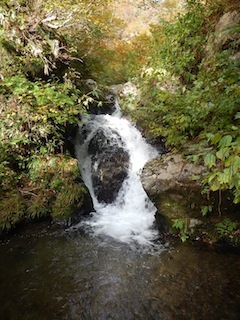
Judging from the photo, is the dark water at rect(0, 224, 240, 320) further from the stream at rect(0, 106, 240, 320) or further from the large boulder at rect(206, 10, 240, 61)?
the large boulder at rect(206, 10, 240, 61)

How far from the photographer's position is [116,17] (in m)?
11.9

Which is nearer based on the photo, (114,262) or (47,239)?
(114,262)

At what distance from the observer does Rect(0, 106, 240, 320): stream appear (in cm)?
301

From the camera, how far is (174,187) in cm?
470

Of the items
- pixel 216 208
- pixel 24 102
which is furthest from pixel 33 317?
pixel 24 102

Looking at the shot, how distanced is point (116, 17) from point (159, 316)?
12.8 meters

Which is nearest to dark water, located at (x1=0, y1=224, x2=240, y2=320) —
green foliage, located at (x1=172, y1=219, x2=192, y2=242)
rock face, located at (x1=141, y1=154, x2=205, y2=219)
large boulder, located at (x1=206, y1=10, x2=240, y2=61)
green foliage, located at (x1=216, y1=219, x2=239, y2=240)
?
green foliage, located at (x1=172, y1=219, x2=192, y2=242)

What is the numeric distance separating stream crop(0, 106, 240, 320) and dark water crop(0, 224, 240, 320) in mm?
13

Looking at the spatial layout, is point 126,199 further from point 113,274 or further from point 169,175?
point 113,274

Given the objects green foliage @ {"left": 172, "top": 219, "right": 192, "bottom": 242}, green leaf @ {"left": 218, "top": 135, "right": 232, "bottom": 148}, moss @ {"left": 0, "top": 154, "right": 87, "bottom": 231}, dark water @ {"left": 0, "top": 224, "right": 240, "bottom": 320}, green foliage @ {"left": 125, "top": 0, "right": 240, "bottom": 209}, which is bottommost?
dark water @ {"left": 0, "top": 224, "right": 240, "bottom": 320}

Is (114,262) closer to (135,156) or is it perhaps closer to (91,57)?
(135,156)

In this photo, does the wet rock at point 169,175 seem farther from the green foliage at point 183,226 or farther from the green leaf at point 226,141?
the green leaf at point 226,141

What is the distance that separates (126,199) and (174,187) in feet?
6.83

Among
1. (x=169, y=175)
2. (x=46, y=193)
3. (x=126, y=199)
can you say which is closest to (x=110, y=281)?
(x=169, y=175)
